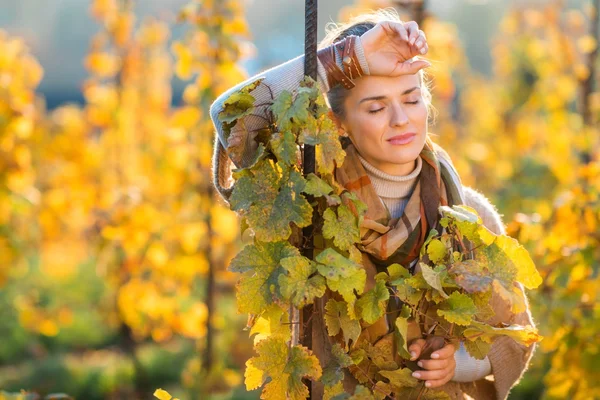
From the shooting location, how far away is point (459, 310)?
1.55 meters

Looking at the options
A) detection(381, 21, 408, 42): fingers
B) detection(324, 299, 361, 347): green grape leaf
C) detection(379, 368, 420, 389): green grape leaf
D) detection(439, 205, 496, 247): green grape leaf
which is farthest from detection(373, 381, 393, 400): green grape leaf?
detection(381, 21, 408, 42): fingers

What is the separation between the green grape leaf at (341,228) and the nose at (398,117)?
0.88ft

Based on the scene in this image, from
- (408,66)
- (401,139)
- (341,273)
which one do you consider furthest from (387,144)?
(341,273)

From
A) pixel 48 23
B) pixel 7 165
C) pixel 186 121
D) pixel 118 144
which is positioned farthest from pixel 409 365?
pixel 48 23

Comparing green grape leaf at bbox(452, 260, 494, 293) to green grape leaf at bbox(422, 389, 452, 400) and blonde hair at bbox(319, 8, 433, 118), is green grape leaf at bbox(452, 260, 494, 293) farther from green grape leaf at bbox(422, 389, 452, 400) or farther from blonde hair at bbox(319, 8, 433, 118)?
blonde hair at bbox(319, 8, 433, 118)

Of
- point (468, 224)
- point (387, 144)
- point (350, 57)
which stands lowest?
point (468, 224)

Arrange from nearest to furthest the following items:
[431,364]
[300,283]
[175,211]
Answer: [300,283] < [431,364] < [175,211]

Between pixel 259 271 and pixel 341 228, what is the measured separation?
0.18 metres

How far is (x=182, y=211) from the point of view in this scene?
3986 millimetres

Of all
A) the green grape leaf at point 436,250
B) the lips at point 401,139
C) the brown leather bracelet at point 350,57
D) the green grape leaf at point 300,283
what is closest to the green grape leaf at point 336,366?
the green grape leaf at point 300,283

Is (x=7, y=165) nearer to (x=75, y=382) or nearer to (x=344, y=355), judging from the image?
(x=75, y=382)

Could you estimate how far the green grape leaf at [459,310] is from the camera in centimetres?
154

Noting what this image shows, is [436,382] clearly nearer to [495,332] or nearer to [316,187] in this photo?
[495,332]

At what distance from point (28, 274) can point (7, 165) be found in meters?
4.19
